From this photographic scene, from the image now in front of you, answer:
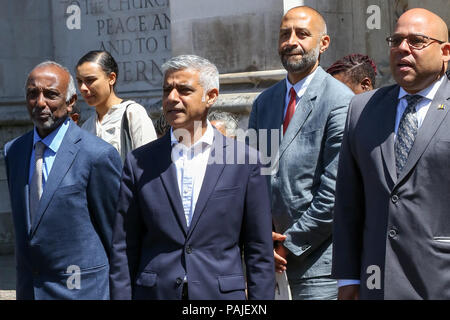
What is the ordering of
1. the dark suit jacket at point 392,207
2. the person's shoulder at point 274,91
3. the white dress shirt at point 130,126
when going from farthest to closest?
1. the white dress shirt at point 130,126
2. the person's shoulder at point 274,91
3. the dark suit jacket at point 392,207

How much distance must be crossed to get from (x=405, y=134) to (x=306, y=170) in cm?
102

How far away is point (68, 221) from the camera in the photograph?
161 inches

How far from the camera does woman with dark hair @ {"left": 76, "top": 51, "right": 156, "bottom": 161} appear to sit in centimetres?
534

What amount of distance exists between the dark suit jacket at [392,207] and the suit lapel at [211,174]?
1.61ft

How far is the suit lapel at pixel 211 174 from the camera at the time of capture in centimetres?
362

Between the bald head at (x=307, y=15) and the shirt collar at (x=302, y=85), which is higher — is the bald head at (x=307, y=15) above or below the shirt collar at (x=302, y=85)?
above

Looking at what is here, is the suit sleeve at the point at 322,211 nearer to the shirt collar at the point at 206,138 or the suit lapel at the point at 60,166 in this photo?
the shirt collar at the point at 206,138

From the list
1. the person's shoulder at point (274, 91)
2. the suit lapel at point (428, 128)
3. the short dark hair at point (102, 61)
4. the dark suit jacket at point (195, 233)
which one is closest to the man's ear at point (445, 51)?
the suit lapel at point (428, 128)

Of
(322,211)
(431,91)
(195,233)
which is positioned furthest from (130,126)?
(431,91)

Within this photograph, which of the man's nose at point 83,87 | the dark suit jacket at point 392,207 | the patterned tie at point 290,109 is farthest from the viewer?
the man's nose at point 83,87

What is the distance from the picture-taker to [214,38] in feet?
24.5

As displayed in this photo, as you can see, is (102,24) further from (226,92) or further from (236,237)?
(236,237)
